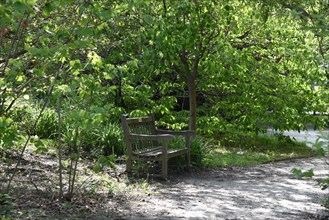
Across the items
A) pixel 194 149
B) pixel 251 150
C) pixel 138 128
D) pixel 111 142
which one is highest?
pixel 138 128

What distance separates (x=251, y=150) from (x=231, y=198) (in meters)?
7.50

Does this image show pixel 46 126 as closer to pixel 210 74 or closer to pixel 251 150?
pixel 210 74

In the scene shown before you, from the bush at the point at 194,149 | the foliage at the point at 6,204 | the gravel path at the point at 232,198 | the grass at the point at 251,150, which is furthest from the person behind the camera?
the grass at the point at 251,150

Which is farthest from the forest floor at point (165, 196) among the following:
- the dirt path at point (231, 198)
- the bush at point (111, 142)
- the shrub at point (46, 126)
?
the shrub at point (46, 126)

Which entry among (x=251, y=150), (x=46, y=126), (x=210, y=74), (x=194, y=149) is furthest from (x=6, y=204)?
(x=251, y=150)

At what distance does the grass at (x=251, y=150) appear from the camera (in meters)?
13.2

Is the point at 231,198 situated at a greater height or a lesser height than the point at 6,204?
lesser

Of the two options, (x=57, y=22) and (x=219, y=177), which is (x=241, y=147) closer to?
(x=219, y=177)

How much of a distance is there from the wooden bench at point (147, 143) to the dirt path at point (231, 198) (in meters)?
0.46

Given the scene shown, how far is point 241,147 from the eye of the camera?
16250 mm

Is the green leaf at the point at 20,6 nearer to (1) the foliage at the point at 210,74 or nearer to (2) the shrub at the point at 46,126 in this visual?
(1) the foliage at the point at 210,74

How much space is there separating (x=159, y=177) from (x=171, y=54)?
317cm

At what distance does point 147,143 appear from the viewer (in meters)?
11.1

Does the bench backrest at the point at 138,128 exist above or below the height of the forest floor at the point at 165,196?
above
